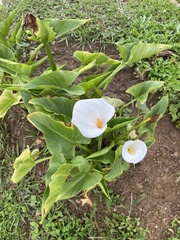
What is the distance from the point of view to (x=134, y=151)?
1511 millimetres

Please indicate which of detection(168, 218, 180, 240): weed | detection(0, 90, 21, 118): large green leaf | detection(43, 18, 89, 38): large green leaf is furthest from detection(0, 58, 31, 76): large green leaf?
detection(168, 218, 180, 240): weed

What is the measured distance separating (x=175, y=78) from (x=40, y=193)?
3.85ft

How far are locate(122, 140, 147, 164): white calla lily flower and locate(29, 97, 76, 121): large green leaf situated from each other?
35cm

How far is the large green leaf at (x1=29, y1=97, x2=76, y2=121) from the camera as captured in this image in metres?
1.52

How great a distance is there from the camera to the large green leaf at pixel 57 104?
4.99 feet

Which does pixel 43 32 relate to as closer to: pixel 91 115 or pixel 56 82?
pixel 56 82

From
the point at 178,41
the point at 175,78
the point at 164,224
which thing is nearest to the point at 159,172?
the point at 164,224

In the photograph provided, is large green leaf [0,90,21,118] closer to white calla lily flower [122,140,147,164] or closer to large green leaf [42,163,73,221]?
large green leaf [42,163,73,221]

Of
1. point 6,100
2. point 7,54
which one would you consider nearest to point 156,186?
point 6,100

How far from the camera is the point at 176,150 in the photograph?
2.02 metres

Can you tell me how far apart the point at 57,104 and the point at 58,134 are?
152mm

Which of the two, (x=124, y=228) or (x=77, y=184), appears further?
(x=124, y=228)

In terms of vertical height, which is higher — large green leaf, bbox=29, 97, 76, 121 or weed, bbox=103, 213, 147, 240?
large green leaf, bbox=29, 97, 76, 121

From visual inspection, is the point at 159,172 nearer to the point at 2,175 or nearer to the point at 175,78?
the point at 175,78
